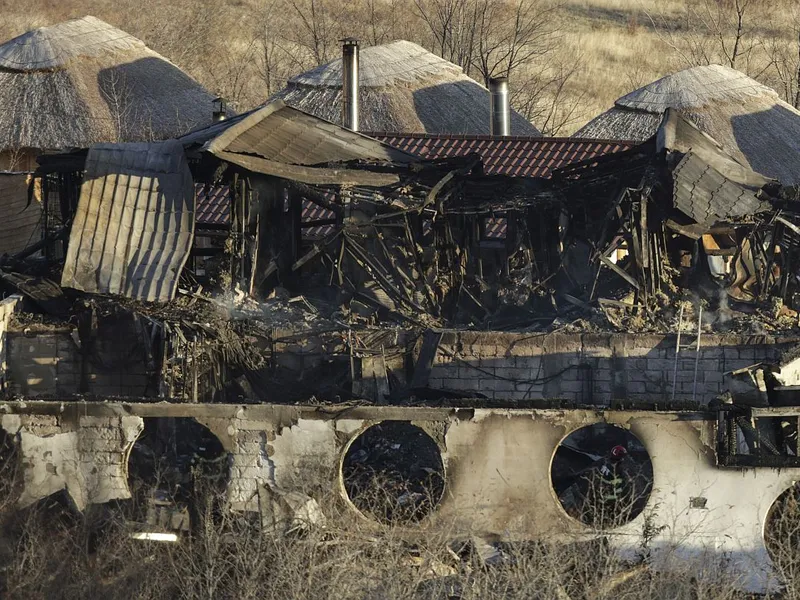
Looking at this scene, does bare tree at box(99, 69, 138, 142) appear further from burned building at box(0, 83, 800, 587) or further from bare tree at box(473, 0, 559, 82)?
bare tree at box(473, 0, 559, 82)

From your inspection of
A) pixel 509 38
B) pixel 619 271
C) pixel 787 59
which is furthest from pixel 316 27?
pixel 619 271

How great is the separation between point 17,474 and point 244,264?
212 inches

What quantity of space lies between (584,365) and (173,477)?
16.8 feet

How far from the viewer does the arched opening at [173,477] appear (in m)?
12.3

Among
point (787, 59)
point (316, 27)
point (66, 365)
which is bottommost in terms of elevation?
point (66, 365)

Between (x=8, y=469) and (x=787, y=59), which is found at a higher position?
(x=787, y=59)

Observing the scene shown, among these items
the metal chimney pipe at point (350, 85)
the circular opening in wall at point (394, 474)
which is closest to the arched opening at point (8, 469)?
the circular opening in wall at point (394, 474)

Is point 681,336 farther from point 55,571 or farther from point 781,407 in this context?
point 55,571

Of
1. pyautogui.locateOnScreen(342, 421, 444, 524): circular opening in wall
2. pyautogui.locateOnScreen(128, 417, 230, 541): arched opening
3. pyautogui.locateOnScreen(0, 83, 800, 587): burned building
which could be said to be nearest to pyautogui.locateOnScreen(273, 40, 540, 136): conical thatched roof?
pyautogui.locateOnScreen(0, 83, 800, 587): burned building

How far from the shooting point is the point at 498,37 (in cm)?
4166

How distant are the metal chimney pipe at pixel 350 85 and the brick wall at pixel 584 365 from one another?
974 cm

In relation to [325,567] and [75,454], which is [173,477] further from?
[325,567]

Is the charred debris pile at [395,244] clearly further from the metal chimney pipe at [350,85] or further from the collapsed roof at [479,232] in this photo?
the metal chimney pipe at [350,85]

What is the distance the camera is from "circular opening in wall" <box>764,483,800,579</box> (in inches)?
449
